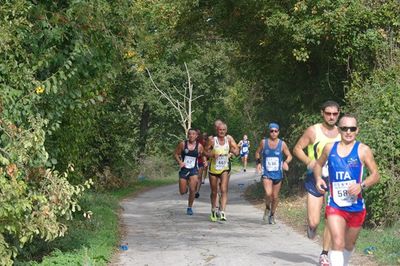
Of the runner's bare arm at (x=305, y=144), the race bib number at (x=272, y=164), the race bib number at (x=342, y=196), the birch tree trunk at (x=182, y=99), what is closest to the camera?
the race bib number at (x=342, y=196)

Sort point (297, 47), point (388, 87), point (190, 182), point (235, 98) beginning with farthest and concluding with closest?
point (235, 98), point (297, 47), point (190, 182), point (388, 87)

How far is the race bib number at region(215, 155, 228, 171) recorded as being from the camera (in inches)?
564

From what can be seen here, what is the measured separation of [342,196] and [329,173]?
0.97ft

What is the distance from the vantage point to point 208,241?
1136 centimetres

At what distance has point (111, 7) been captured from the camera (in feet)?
32.8

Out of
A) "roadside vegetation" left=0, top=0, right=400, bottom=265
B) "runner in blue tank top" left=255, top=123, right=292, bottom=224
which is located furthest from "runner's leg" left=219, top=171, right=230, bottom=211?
"roadside vegetation" left=0, top=0, right=400, bottom=265

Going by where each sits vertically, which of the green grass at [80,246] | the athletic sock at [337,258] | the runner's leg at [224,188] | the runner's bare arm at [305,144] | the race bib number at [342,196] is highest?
the runner's bare arm at [305,144]

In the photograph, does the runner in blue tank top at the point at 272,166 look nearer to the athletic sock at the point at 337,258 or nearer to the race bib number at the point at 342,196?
the race bib number at the point at 342,196

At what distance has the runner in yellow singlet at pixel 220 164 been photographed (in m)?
14.3

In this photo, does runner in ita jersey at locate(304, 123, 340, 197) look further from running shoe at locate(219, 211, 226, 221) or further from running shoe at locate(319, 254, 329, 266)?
running shoe at locate(219, 211, 226, 221)

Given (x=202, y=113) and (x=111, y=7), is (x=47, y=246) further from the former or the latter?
(x=202, y=113)

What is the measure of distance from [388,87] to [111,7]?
607 cm

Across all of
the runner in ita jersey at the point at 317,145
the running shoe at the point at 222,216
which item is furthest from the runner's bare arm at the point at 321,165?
the running shoe at the point at 222,216

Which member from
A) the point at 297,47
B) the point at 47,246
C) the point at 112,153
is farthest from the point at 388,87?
the point at 112,153
